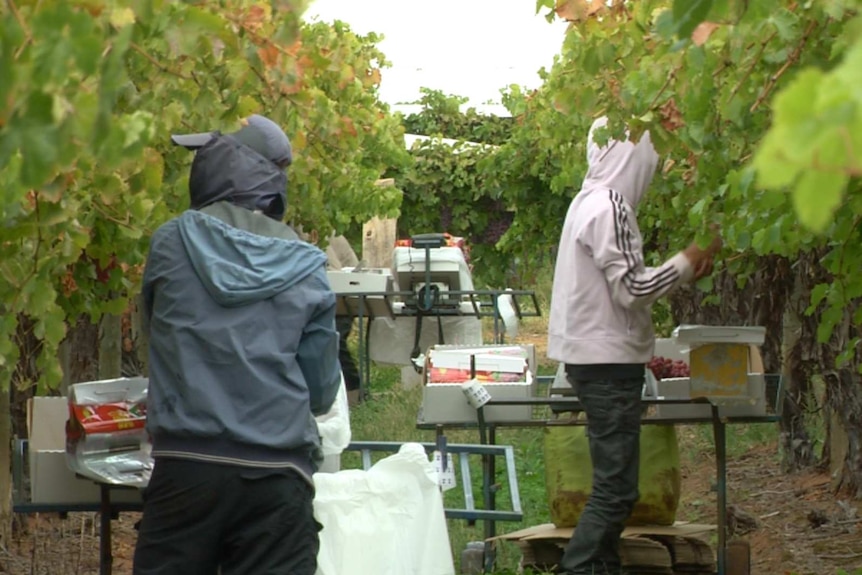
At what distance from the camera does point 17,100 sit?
4.99 ft

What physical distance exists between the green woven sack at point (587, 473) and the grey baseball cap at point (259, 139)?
254 cm

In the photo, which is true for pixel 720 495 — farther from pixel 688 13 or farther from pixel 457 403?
pixel 688 13

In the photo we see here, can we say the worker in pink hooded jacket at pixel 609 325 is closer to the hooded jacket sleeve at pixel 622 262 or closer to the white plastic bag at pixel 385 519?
the hooded jacket sleeve at pixel 622 262

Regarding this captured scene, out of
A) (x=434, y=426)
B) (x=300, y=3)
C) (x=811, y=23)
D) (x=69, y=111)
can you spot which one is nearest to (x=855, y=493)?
(x=434, y=426)

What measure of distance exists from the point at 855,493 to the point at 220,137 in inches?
193

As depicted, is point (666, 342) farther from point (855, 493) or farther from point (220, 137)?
point (220, 137)

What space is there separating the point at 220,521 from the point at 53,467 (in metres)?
1.40

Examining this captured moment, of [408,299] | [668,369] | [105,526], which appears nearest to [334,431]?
[105,526]

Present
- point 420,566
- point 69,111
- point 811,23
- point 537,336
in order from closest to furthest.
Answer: point 69,111, point 811,23, point 420,566, point 537,336

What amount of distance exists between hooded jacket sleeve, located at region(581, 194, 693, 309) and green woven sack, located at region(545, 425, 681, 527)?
964mm

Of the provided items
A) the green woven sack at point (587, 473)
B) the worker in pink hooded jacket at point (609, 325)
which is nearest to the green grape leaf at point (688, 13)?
the worker in pink hooded jacket at point (609, 325)

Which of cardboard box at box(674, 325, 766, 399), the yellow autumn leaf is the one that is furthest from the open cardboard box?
the yellow autumn leaf

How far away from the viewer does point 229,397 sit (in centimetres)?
347

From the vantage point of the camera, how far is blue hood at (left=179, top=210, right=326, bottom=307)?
3455mm
